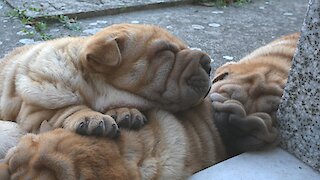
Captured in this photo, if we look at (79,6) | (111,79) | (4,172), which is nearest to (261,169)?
(111,79)

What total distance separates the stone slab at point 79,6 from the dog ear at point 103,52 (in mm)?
2960

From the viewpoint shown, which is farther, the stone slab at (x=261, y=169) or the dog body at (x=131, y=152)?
the stone slab at (x=261, y=169)

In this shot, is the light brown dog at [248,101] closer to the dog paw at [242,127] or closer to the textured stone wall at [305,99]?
the dog paw at [242,127]

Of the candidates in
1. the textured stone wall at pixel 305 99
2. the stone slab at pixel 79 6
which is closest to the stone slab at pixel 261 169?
the textured stone wall at pixel 305 99

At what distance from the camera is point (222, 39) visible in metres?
5.15

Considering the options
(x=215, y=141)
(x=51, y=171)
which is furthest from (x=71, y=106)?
(x=215, y=141)

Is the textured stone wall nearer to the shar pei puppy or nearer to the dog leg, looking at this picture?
the shar pei puppy

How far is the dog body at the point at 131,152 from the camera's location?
1.79 meters

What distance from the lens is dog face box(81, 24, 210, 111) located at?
2.36 metres

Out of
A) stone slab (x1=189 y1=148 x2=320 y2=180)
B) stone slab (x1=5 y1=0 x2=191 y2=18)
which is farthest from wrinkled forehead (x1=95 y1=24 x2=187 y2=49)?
stone slab (x1=5 y1=0 x2=191 y2=18)

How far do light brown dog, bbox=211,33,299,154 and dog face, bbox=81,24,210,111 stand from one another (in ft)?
0.48

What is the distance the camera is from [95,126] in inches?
79.4

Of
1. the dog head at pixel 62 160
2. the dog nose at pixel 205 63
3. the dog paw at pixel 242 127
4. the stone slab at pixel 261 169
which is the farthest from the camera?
the dog nose at pixel 205 63

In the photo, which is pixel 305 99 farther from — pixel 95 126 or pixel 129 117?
pixel 95 126
